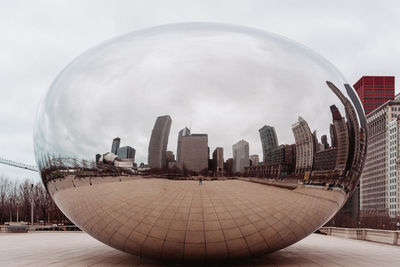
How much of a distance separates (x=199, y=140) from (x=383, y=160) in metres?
156

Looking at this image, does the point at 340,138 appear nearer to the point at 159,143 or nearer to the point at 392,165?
the point at 159,143

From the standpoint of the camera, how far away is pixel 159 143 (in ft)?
21.6

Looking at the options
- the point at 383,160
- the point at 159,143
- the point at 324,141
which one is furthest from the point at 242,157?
the point at 383,160

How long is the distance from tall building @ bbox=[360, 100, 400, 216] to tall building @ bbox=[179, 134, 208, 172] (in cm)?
13632

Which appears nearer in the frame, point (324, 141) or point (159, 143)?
point (159, 143)

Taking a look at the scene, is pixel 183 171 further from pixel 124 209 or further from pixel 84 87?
pixel 84 87

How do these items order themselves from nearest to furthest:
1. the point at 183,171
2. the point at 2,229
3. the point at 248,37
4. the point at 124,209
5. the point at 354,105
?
the point at 183,171 → the point at 124,209 → the point at 248,37 → the point at 354,105 → the point at 2,229

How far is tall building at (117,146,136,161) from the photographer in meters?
6.75

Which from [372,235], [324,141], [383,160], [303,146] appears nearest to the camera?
[303,146]

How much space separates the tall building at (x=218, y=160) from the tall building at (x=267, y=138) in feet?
2.39

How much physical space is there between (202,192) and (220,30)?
3.23 metres

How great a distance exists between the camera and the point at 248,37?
768 centimetres

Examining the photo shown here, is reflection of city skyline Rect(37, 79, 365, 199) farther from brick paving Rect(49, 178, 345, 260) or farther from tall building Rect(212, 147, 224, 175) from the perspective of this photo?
brick paving Rect(49, 178, 345, 260)

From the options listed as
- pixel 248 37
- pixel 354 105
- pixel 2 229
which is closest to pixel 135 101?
pixel 248 37
